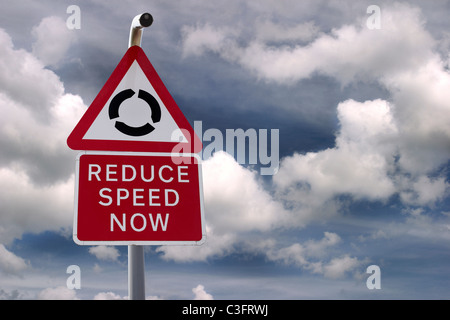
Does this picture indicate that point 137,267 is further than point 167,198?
No

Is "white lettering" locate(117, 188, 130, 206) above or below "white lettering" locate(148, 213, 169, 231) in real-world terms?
above

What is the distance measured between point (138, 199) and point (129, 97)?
2.55ft

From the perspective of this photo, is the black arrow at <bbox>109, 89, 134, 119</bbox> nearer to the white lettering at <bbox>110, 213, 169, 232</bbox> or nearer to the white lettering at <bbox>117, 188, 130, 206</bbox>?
the white lettering at <bbox>117, 188, 130, 206</bbox>

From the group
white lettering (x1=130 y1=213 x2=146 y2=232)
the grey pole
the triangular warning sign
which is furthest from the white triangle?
white lettering (x1=130 y1=213 x2=146 y2=232)

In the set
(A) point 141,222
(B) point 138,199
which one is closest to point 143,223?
(A) point 141,222

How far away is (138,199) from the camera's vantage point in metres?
3.41

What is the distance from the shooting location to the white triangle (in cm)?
355

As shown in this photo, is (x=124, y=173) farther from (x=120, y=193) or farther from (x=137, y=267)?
(x=137, y=267)

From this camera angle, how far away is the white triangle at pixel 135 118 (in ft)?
11.6

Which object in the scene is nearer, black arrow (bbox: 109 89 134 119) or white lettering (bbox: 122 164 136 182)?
white lettering (bbox: 122 164 136 182)
